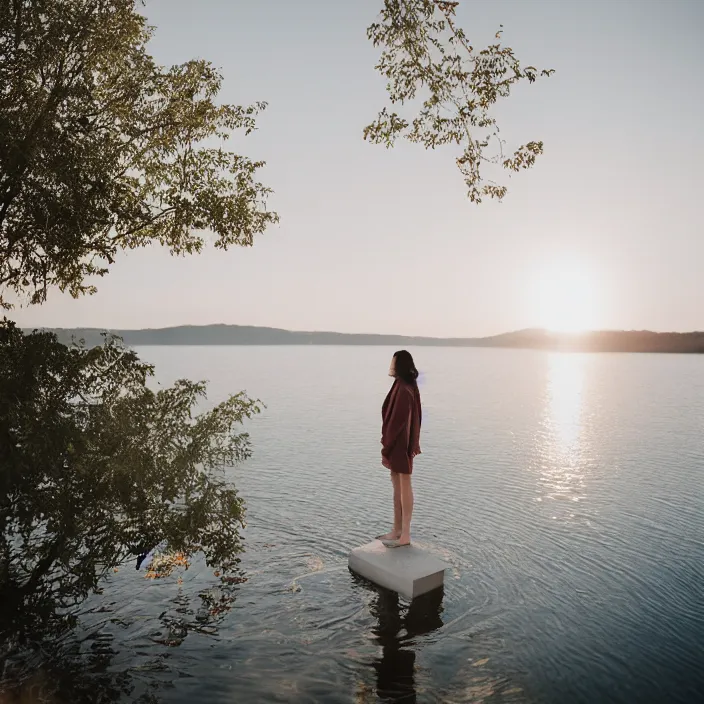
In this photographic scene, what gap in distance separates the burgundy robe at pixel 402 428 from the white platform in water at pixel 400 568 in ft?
5.28

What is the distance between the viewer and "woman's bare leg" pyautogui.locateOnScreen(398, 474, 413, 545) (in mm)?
10922

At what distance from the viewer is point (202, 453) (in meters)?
10.5

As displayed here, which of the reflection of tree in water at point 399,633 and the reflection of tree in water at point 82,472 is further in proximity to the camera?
the reflection of tree in water at point 82,472

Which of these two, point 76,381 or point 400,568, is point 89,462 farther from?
point 400,568

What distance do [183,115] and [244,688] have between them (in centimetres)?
1034

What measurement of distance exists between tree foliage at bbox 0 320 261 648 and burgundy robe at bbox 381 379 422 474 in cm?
269

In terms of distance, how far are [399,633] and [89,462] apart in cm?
549

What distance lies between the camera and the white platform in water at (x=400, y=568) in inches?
415

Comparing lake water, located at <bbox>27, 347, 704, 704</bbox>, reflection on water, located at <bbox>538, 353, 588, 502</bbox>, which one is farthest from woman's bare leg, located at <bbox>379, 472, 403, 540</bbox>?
reflection on water, located at <bbox>538, 353, 588, 502</bbox>

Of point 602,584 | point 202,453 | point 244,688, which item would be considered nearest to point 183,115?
point 202,453

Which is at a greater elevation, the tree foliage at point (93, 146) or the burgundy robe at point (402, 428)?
the tree foliage at point (93, 146)

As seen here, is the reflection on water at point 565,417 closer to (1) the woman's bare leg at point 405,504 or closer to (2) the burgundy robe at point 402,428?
(1) the woman's bare leg at point 405,504

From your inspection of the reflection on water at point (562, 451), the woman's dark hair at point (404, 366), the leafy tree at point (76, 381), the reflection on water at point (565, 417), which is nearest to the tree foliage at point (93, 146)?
the leafy tree at point (76, 381)

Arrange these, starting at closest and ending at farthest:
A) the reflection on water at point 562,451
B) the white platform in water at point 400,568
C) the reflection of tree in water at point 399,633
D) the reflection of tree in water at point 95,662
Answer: the reflection of tree in water at point 95,662, the reflection of tree in water at point 399,633, the white platform in water at point 400,568, the reflection on water at point 562,451
